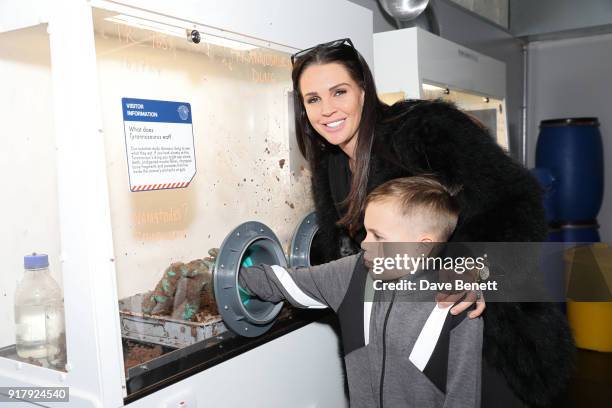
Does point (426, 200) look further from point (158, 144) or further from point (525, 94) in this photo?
point (525, 94)

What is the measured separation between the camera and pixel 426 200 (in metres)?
1.28

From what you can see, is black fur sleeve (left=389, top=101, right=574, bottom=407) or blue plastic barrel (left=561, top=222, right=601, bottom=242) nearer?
black fur sleeve (left=389, top=101, right=574, bottom=407)

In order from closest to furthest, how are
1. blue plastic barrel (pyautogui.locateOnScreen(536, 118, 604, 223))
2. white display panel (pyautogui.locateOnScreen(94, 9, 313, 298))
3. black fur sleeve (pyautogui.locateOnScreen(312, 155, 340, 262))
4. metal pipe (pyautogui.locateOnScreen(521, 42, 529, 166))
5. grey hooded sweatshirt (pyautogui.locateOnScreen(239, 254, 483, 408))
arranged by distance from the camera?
white display panel (pyautogui.locateOnScreen(94, 9, 313, 298))
grey hooded sweatshirt (pyautogui.locateOnScreen(239, 254, 483, 408))
black fur sleeve (pyautogui.locateOnScreen(312, 155, 340, 262))
blue plastic barrel (pyautogui.locateOnScreen(536, 118, 604, 223))
metal pipe (pyautogui.locateOnScreen(521, 42, 529, 166))

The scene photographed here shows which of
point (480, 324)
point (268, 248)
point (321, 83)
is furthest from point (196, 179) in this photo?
point (480, 324)

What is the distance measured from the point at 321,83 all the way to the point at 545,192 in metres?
0.66

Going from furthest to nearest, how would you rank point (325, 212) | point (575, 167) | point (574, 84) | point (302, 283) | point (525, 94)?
1. point (525, 94)
2. point (574, 84)
3. point (575, 167)
4. point (325, 212)
5. point (302, 283)

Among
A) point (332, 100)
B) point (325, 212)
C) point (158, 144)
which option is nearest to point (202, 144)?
point (158, 144)

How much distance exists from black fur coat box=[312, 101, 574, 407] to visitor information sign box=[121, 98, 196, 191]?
527mm

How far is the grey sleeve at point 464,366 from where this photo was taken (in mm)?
1193

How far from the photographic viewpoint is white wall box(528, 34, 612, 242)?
451cm

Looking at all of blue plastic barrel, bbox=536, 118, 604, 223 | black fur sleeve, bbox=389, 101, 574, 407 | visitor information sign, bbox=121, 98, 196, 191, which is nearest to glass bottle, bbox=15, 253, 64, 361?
visitor information sign, bbox=121, 98, 196, 191

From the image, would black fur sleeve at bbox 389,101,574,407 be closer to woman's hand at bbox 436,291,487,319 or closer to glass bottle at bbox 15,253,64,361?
woman's hand at bbox 436,291,487,319

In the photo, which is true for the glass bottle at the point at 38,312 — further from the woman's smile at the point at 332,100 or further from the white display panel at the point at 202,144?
the woman's smile at the point at 332,100

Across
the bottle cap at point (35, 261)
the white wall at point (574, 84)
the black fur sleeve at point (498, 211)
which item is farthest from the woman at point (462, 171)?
the white wall at point (574, 84)
